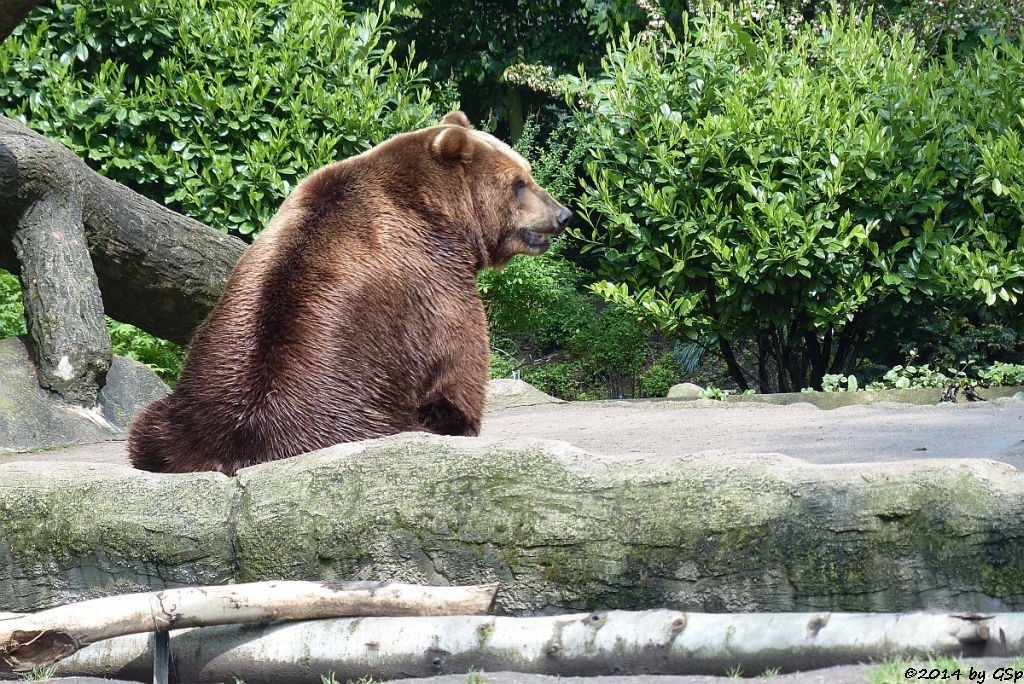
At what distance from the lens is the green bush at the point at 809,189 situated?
8891mm

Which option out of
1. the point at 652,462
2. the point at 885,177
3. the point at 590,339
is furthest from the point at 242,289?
the point at 590,339

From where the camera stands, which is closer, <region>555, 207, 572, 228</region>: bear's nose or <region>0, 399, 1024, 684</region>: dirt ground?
<region>0, 399, 1024, 684</region>: dirt ground

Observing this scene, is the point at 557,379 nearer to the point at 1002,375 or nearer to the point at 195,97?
the point at 195,97

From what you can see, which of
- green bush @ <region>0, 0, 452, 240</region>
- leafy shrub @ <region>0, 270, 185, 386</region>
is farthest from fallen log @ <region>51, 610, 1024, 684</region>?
leafy shrub @ <region>0, 270, 185, 386</region>

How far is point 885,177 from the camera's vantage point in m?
9.08

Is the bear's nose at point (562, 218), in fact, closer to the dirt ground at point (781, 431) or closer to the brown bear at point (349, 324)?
the brown bear at point (349, 324)

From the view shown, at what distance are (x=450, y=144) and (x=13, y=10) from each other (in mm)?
2679

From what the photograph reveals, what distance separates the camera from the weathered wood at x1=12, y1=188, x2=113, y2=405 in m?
7.16

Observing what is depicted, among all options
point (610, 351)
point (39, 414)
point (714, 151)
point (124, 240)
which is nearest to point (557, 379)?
point (610, 351)

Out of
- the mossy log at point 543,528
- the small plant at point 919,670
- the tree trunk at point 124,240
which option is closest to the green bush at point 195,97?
the tree trunk at point 124,240

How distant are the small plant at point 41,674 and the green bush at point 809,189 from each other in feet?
21.0

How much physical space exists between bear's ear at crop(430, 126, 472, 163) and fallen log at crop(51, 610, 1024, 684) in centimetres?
228

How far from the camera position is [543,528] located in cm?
351

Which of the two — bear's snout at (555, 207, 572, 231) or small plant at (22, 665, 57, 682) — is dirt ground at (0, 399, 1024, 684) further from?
bear's snout at (555, 207, 572, 231)
